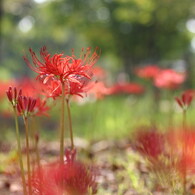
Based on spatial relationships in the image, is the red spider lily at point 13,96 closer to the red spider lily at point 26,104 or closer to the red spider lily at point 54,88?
the red spider lily at point 26,104

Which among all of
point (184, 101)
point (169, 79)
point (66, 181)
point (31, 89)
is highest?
point (169, 79)

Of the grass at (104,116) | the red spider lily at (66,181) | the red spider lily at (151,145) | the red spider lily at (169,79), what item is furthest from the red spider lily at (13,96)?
the grass at (104,116)

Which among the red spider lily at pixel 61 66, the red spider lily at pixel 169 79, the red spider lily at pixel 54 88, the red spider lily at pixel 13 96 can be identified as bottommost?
the red spider lily at pixel 13 96

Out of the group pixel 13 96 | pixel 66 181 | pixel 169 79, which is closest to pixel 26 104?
pixel 13 96

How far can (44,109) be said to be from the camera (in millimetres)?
1954

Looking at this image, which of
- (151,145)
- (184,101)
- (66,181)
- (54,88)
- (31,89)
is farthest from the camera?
(31,89)

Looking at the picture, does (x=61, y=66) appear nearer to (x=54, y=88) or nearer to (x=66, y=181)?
(x=54, y=88)

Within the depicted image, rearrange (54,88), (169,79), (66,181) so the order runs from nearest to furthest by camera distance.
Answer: (66,181) < (54,88) < (169,79)

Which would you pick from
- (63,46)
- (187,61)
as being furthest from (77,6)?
(63,46)

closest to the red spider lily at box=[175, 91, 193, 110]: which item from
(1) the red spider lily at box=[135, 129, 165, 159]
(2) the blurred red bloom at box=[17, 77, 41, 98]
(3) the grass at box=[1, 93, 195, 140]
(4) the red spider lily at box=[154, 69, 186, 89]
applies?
(1) the red spider lily at box=[135, 129, 165, 159]

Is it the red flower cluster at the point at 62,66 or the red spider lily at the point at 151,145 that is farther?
the red spider lily at the point at 151,145

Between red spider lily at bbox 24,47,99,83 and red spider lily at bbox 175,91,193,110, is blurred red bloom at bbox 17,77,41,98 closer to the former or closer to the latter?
red spider lily at bbox 24,47,99,83

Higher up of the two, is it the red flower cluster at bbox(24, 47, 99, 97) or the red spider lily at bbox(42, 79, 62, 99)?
the red flower cluster at bbox(24, 47, 99, 97)

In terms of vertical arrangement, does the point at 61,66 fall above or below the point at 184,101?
above
